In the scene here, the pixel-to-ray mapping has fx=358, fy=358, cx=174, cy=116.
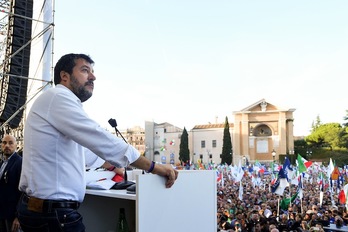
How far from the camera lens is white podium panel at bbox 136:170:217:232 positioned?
1.94 metres

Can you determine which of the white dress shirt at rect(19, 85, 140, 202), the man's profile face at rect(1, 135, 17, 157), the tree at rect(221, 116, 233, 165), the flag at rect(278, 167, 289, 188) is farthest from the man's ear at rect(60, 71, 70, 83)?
the tree at rect(221, 116, 233, 165)

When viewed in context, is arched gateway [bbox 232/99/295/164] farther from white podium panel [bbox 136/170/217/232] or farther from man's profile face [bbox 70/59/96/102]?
man's profile face [bbox 70/59/96/102]

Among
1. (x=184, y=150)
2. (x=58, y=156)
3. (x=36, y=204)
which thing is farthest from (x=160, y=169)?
(x=184, y=150)

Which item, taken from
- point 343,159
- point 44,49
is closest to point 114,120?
point 44,49

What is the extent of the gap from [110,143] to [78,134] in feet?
0.53

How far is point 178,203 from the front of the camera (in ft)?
6.91

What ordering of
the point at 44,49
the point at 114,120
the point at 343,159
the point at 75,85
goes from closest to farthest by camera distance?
1. the point at 75,85
2. the point at 114,120
3. the point at 44,49
4. the point at 343,159

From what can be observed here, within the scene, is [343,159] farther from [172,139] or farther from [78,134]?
[78,134]

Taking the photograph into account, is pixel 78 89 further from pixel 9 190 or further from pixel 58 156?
pixel 9 190

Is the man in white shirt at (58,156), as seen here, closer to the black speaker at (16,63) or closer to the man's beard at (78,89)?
the man's beard at (78,89)

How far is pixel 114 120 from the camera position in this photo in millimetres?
2619

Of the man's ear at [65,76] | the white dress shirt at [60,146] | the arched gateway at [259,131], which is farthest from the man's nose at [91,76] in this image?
the arched gateway at [259,131]

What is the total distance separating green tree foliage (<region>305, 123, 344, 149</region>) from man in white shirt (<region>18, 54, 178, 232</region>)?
6532 centimetres

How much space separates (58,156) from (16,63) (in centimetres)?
955
